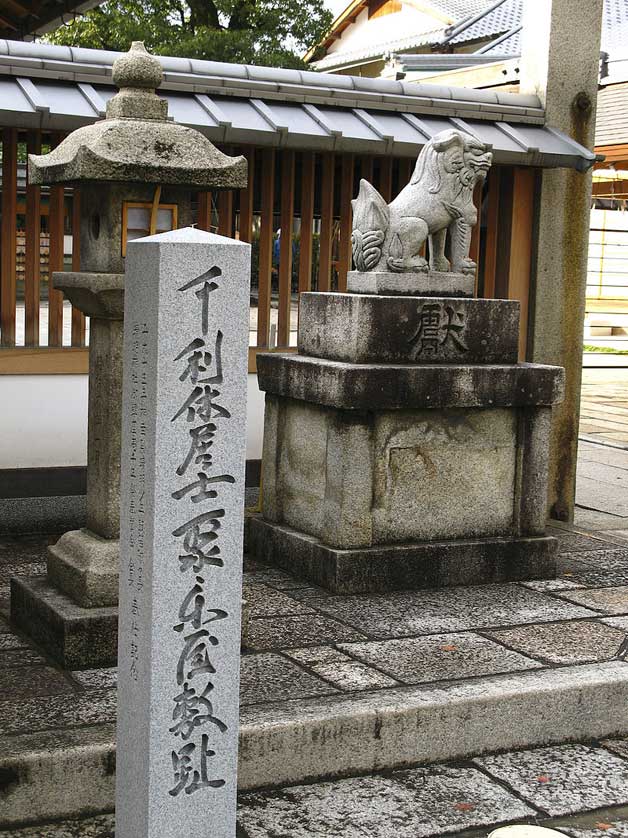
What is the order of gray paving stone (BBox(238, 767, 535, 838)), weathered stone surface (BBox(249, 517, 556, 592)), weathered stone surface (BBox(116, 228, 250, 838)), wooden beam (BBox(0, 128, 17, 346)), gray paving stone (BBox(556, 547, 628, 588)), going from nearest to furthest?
weathered stone surface (BBox(116, 228, 250, 838)), gray paving stone (BBox(238, 767, 535, 838)), weathered stone surface (BBox(249, 517, 556, 592)), gray paving stone (BBox(556, 547, 628, 588)), wooden beam (BBox(0, 128, 17, 346))

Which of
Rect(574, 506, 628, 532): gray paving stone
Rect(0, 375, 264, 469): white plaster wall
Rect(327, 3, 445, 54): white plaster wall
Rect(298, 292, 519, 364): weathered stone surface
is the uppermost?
Rect(327, 3, 445, 54): white plaster wall

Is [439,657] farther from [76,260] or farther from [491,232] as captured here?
[491,232]

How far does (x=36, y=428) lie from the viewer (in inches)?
308

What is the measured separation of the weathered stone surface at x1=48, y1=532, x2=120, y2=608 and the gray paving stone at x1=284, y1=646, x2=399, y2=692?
96 cm

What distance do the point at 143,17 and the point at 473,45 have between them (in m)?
8.37

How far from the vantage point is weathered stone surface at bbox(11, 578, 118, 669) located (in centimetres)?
517

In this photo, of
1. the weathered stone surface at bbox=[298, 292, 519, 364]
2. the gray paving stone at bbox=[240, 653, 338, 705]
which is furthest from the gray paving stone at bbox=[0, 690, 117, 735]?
the weathered stone surface at bbox=[298, 292, 519, 364]

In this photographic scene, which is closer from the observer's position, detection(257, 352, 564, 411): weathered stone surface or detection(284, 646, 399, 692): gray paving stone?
detection(284, 646, 399, 692): gray paving stone

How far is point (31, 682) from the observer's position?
16.4ft

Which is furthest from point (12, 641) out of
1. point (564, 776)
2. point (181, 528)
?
point (564, 776)

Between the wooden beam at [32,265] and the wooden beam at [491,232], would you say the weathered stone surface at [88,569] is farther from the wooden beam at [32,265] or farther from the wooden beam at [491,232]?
the wooden beam at [491,232]

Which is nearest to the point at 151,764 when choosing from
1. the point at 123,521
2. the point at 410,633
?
the point at 123,521

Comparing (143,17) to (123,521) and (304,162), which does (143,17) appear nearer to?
(304,162)

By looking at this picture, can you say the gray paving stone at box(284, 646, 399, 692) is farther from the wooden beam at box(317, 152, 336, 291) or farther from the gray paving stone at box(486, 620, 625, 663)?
the wooden beam at box(317, 152, 336, 291)
